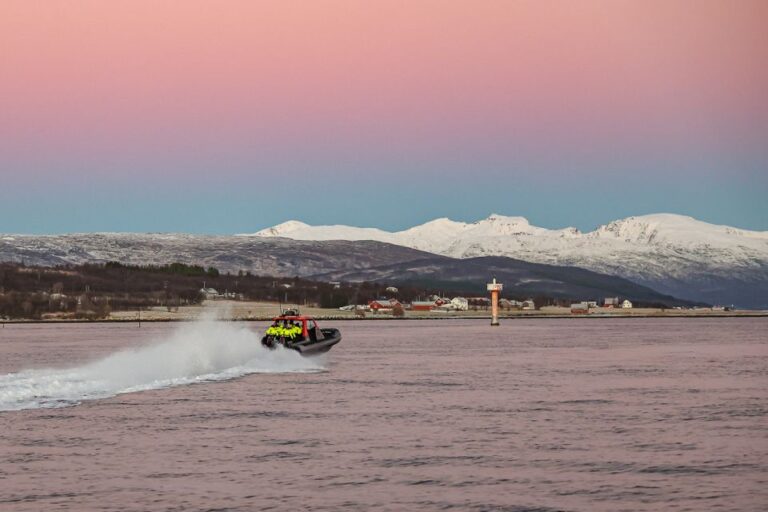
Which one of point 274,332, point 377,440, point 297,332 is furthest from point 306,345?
point 377,440

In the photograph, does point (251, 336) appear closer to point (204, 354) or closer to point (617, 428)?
point (204, 354)

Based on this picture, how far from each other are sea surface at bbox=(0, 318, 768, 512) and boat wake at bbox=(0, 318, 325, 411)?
0.91 ft

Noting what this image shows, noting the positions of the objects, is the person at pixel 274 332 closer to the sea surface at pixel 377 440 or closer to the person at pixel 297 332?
the person at pixel 297 332

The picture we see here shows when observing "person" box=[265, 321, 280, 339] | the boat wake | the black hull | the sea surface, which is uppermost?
"person" box=[265, 321, 280, 339]

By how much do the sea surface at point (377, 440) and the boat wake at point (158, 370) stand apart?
10.9 inches

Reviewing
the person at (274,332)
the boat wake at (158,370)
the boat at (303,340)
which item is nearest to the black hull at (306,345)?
the boat at (303,340)

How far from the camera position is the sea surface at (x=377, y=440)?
34.8 m

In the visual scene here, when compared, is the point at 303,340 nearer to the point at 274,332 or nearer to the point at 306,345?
the point at 306,345

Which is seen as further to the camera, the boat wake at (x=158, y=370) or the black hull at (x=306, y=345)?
the black hull at (x=306, y=345)

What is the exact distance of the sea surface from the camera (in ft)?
114

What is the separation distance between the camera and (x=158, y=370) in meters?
80.1

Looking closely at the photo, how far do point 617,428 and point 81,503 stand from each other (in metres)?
24.5

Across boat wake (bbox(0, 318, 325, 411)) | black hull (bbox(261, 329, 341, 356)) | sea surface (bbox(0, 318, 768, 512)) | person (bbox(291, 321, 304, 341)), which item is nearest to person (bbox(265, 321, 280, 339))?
black hull (bbox(261, 329, 341, 356))

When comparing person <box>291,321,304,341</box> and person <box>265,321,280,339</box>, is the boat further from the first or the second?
person <box>265,321,280,339</box>
